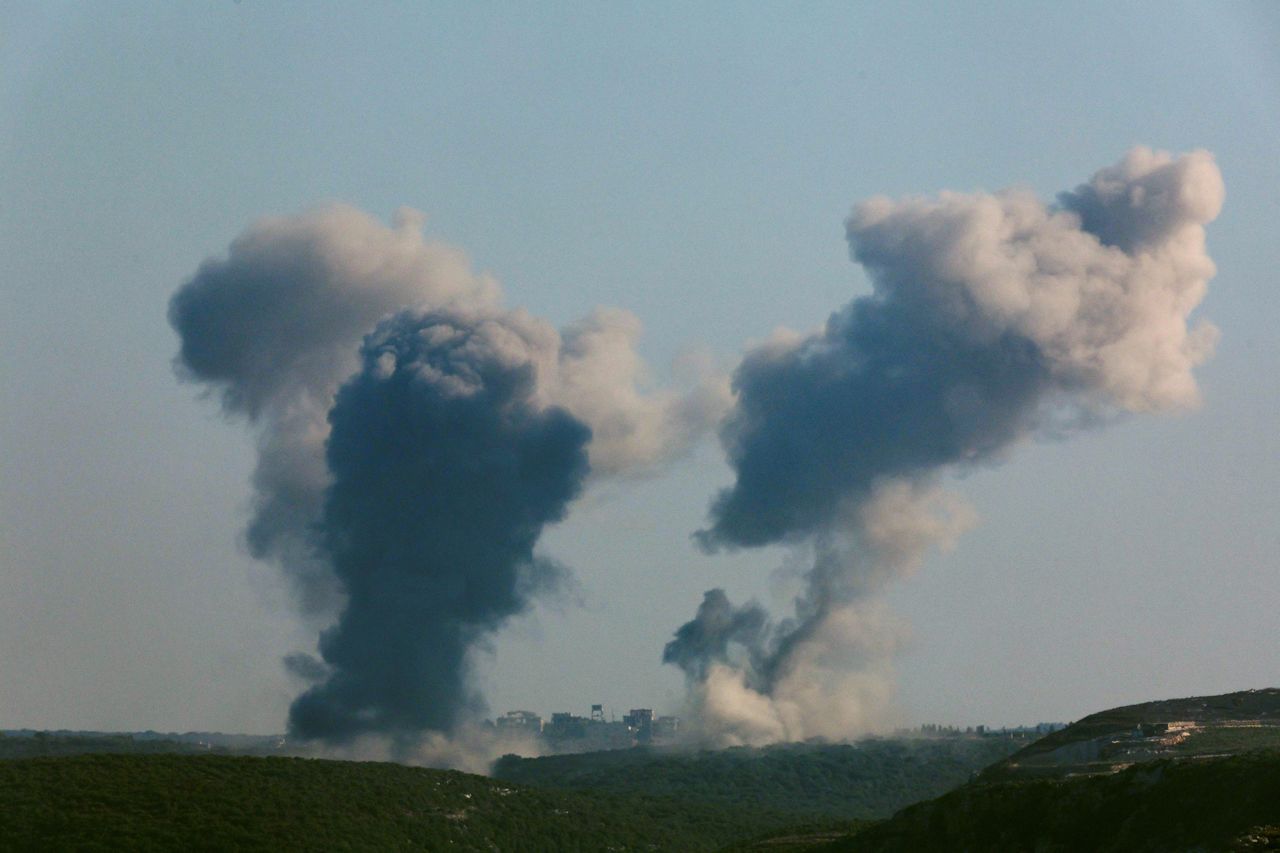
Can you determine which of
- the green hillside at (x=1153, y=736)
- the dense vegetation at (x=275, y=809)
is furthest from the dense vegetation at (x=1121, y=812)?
the dense vegetation at (x=275, y=809)

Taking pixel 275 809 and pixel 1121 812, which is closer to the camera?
pixel 1121 812

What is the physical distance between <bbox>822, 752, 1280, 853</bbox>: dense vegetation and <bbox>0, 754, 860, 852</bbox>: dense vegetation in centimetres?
6619

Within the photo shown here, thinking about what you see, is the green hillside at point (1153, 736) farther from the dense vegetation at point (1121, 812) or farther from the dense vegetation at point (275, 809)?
the dense vegetation at point (275, 809)

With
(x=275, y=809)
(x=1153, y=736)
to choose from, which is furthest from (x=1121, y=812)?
(x=275, y=809)

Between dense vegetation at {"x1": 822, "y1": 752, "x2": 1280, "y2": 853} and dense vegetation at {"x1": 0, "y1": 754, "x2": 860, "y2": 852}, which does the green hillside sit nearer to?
dense vegetation at {"x1": 822, "y1": 752, "x2": 1280, "y2": 853}

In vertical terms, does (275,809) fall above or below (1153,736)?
below

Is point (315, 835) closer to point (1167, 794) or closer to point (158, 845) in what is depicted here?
point (158, 845)

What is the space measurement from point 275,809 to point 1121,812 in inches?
3745

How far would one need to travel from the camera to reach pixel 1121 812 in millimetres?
100250

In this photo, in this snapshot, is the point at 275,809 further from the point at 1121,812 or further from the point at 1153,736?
the point at 1121,812

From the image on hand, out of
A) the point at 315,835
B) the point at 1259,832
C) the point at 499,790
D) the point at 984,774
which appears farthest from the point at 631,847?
the point at 1259,832

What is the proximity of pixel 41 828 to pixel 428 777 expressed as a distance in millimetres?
55773

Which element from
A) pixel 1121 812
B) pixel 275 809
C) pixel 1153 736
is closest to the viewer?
pixel 1121 812

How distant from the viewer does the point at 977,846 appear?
108 metres
